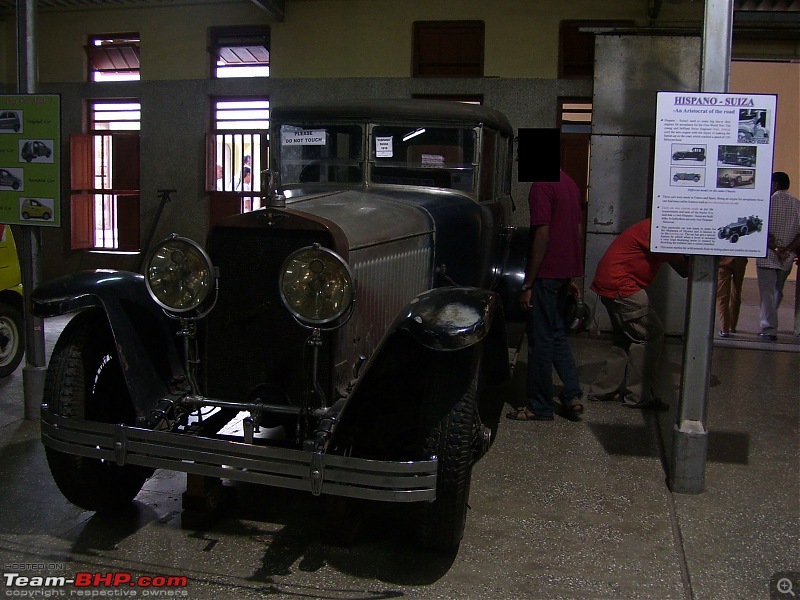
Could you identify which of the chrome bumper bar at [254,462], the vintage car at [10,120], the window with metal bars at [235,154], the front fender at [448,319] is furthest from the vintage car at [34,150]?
the window with metal bars at [235,154]

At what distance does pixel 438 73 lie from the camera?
9781 mm

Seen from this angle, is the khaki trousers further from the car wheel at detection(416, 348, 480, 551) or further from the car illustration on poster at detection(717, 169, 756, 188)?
the car wheel at detection(416, 348, 480, 551)

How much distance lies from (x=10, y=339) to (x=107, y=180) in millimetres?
5477

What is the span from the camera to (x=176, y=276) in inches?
125

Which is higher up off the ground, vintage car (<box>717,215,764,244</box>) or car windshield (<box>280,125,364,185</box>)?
car windshield (<box>280,125,364,185</box>)

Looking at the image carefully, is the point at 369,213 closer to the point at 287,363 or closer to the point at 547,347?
the point at 287,363

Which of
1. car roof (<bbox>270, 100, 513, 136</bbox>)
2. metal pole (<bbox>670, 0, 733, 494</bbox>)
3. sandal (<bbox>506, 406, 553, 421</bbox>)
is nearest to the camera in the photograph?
metal pole (<bbox>670, 0, 733, 494</bbox>)

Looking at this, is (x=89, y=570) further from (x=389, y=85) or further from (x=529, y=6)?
(x=529, y=6)

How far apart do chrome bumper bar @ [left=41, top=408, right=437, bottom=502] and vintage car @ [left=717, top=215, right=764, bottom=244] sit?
6.51 feet

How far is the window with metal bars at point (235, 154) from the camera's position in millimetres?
10305

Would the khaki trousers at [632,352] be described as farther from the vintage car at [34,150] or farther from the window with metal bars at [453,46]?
the window with metal bars at [453,46]

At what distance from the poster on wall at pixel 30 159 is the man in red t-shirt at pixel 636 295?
3552 mm

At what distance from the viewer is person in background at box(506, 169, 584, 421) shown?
494 cm
